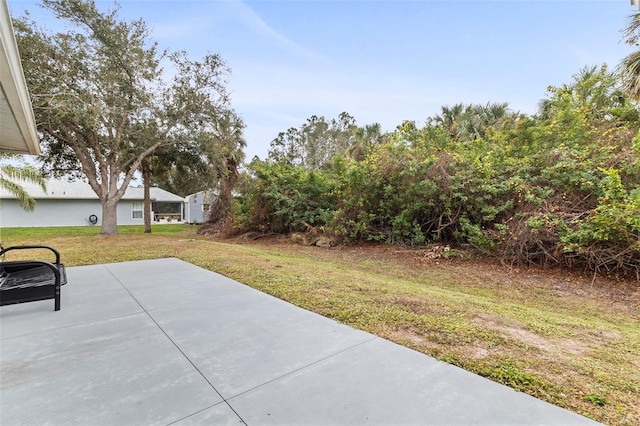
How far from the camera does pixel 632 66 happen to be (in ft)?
26.7

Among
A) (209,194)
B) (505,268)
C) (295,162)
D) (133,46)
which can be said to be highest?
(133,46)

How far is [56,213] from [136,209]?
4.95m

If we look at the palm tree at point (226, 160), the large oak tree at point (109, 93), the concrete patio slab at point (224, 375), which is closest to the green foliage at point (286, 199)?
the palm tree at point (226, 160)

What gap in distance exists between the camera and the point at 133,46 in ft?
41.1

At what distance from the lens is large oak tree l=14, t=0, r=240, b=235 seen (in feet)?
36.0

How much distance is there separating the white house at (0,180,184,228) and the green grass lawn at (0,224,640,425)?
1925cm

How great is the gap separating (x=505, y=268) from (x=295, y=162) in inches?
951

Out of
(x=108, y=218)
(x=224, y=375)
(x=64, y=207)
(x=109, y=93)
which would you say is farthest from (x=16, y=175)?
(x=224, y=375)

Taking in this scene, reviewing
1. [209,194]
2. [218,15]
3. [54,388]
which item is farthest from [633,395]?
[209,194]

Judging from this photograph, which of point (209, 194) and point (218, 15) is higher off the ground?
point (218, 15)

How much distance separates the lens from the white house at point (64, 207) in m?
20.8

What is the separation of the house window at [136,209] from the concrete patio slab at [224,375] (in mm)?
24151

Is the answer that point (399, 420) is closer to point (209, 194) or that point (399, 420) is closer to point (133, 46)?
point (133, 46)

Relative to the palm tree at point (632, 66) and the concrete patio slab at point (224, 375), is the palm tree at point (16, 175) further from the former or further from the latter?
the palm tree at point (632, 66)
